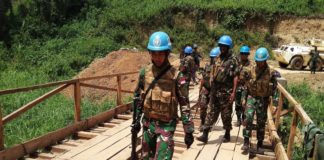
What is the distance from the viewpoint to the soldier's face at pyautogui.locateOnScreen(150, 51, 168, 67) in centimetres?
357

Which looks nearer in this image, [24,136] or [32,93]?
[24,136]

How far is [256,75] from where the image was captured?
584 centimetres

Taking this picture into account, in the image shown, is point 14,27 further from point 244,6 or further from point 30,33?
point 244,6

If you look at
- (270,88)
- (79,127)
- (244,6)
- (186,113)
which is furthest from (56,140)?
(244,6)

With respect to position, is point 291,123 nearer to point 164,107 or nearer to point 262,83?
point 262,83

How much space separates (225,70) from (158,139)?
2.59 meters

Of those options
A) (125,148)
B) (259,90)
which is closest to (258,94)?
(259,90)

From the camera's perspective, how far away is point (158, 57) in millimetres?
3604

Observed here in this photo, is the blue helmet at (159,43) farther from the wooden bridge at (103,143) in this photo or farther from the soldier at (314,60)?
the soldier at (314,60)

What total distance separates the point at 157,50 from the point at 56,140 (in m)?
3.58

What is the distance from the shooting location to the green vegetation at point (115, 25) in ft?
87.9

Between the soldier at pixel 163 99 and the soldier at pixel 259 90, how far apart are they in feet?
7.58

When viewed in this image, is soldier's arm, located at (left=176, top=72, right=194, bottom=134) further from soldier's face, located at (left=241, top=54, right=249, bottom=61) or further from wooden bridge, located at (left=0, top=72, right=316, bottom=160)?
soldier's face, located at (left=241, top=54, right=249, bottom=61)

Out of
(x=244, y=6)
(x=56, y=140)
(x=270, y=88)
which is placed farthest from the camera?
(x=244, y=6)
